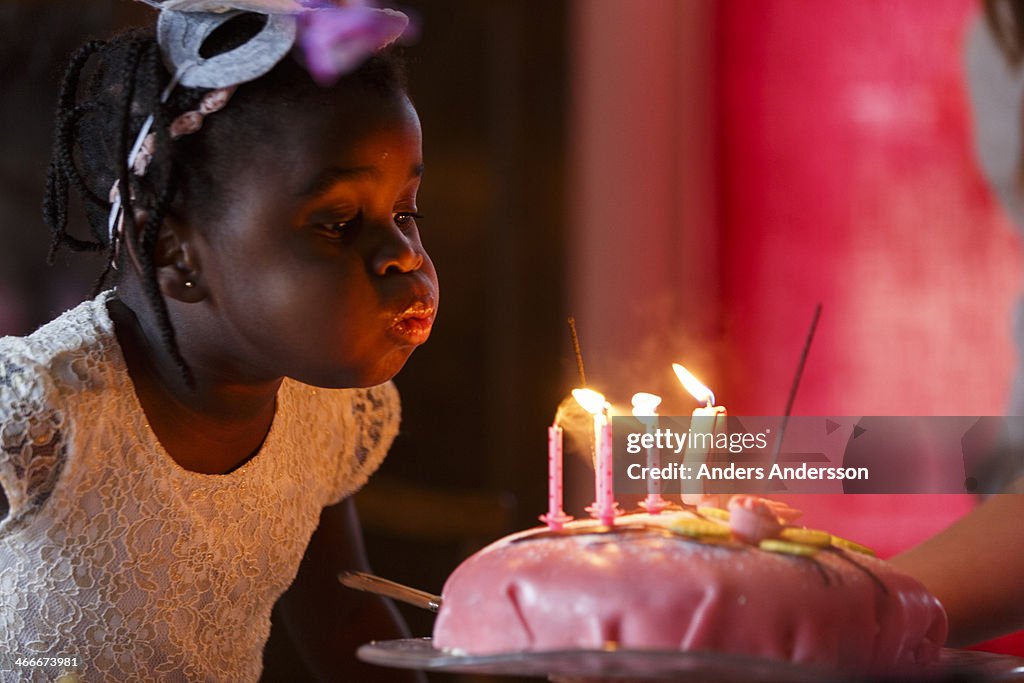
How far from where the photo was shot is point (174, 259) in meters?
1.33

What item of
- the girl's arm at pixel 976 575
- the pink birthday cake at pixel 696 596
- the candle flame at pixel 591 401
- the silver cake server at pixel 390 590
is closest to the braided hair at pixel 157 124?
the silver cake server at pixel 390 590

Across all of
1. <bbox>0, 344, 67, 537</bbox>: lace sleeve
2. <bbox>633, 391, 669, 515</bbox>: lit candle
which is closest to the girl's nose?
<bbox>633, 391, 669, 515</bbox>: lit candle

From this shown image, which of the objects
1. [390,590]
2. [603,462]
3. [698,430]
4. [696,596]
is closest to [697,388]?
[698,430]

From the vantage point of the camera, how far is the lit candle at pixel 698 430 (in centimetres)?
117

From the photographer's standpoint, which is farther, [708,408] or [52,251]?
[52,251]

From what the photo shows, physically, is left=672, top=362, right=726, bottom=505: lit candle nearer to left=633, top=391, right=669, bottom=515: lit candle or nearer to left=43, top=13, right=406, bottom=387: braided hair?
left=633, top=391, right=669, bottom=515: lit candle

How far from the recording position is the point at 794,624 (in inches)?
37.2

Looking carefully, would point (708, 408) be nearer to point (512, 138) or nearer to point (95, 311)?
point (95, 311)

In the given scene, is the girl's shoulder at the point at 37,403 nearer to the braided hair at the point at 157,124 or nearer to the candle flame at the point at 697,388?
the braided hair at the point at 157,124

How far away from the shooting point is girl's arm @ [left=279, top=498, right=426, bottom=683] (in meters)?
1.58

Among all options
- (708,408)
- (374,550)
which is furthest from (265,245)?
(374,550)

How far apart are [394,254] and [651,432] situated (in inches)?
12.5

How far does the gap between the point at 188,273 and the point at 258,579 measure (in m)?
0.40

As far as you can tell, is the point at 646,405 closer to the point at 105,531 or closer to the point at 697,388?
the point at 697,388
